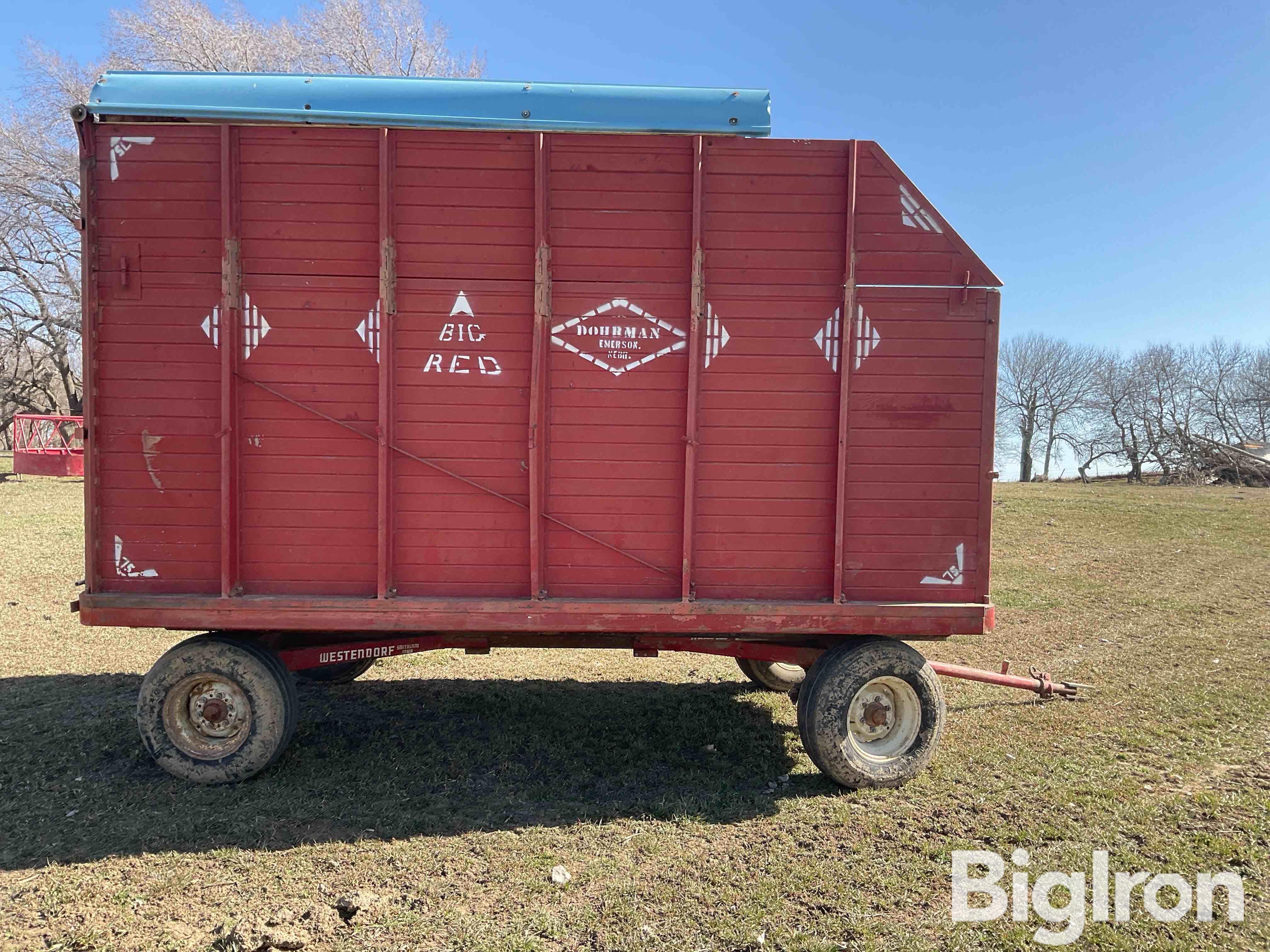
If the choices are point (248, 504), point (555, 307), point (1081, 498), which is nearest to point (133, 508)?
point (248, 504)

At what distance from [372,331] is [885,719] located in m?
3.87

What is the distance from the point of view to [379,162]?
409 cm

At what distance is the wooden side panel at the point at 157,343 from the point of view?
4.09 metres

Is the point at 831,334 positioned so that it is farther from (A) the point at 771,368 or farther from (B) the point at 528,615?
(B) the point at 528,615

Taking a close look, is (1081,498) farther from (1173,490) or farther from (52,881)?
(52,881)

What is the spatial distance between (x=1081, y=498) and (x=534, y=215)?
19.4 meters

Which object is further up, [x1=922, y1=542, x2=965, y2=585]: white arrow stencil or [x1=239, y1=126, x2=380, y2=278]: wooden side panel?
[x1=239, y1=126, x2=380, y2=278]: wooden side panel

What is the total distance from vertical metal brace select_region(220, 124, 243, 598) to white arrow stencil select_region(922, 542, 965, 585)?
4086 millimetres

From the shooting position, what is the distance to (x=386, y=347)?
410cm

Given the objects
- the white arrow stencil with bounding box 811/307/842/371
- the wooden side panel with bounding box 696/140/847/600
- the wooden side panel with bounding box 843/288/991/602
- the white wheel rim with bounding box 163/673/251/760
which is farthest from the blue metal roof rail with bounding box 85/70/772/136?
the white wheel rim with bounding box 163/673/251/760

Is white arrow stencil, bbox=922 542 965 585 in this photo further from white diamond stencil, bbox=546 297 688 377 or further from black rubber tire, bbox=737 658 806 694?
→ white diamond stencil, bbox=546 297 688 377

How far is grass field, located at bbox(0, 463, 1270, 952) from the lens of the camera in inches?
122

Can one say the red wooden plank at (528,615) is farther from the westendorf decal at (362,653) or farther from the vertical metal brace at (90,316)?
the vertical metal brace at (90,316)

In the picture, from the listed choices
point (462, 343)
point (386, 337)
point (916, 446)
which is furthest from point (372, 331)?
point (916, 446)
